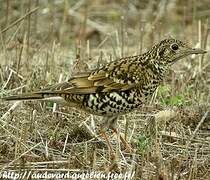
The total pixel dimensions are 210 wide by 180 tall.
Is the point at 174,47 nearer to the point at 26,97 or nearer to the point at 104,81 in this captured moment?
the point at 104,81

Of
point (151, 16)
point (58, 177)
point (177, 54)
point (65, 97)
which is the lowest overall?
point (58, 177)

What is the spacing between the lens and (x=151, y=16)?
12406mm

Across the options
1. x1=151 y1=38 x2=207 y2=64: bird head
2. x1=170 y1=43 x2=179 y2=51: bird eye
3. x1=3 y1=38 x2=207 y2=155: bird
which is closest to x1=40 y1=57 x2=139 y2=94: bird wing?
x1=3 y1=38 x2=207 y2=155: bird

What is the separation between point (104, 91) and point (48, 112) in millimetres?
1027

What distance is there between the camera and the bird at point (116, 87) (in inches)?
259

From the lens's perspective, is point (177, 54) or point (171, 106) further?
point (171, 106)

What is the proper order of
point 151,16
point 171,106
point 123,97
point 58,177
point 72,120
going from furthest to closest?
point 151,16 → point 171,106 → point 72,120 → point 123,97 → point 58,177

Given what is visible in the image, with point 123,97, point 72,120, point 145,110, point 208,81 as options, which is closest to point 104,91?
point 123,97

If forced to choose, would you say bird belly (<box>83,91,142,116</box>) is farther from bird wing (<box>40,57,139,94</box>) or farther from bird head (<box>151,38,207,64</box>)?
bird head (<box>151,38,207,64</box>)

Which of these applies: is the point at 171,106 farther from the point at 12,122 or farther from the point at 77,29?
the point at 77,29

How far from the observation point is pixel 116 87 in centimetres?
666

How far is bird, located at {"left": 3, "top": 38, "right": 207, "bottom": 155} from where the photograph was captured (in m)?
6.57

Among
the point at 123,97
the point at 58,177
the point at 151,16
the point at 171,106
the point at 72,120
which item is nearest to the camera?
the point at 58,177

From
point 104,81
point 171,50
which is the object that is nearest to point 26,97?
point 104,81
